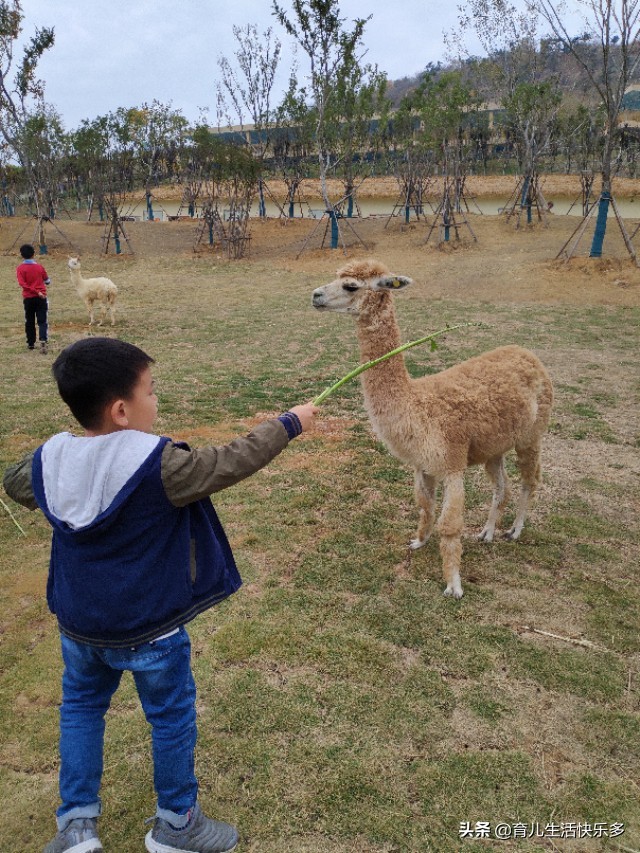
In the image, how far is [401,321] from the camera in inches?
483

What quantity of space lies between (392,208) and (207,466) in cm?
3527

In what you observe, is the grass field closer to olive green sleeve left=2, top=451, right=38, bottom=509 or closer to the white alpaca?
olive green sleeve left=2, top=451, right=38, bottom=509

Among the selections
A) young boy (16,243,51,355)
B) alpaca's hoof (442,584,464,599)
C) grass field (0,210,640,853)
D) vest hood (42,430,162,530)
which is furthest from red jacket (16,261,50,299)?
vest hood (42,430,162,530)

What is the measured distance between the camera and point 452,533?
3.86 m

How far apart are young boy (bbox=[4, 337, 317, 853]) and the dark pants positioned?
8.91m

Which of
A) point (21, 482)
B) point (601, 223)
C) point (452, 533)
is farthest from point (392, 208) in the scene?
point (21, 482)

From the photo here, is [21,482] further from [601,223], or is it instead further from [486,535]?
[601,223]

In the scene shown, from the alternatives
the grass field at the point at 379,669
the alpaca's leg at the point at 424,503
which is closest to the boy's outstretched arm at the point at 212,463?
the grass field at the point at 379,669

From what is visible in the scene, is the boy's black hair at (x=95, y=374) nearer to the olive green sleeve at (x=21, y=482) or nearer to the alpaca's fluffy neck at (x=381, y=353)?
the olive green sleeve at (x=21, y=482)

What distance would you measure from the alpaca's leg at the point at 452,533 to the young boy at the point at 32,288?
822cm

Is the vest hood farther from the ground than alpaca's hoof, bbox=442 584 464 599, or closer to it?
farther from the ground

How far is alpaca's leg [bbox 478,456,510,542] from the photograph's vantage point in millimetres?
4594

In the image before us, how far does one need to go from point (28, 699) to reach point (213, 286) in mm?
15664

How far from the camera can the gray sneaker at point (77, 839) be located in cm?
196
